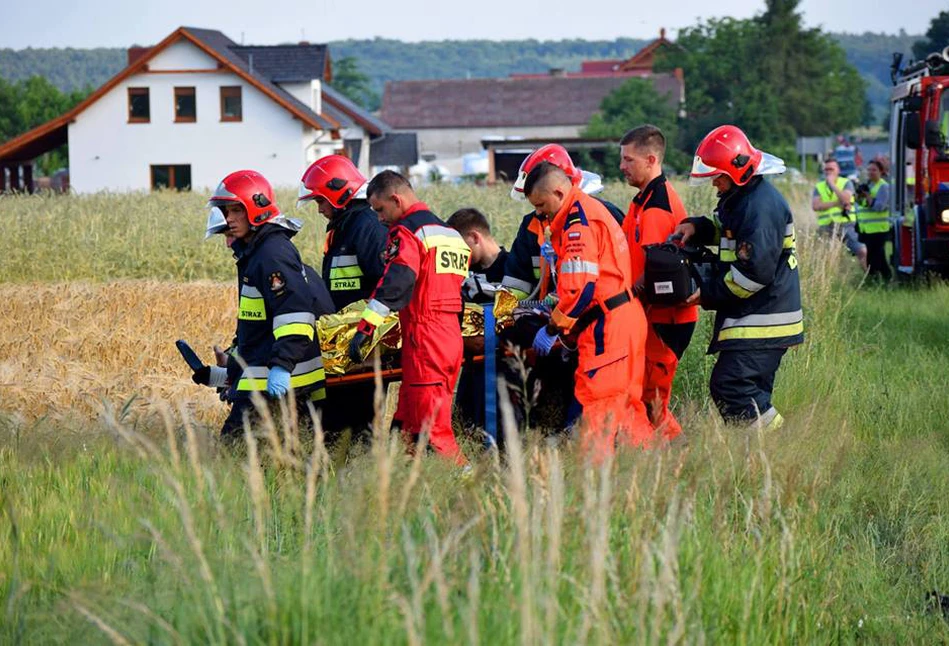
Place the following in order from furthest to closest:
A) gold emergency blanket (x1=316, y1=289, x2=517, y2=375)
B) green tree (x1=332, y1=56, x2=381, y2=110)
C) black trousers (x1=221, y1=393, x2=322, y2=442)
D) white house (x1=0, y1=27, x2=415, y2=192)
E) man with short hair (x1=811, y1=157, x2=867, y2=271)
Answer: green tree (x1=332, y1=56, x2=381, y2=110), white house (x1=0, y1=27, x2=415, y2=192), man with short hair (x1=811, y1=157, x2=867, y2=271), gold emergency blanket (x1=316, y1=289, x2=517, y2=375), black trousers (x1=221, y1=393, x2=322, y2=442)

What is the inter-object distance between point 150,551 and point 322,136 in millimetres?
52326

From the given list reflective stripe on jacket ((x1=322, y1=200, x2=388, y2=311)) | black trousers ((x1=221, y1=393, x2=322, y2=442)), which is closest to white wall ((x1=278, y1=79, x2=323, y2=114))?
reflective stripe on jacket ((x1=322, y1=200, x2=388, y2=311))

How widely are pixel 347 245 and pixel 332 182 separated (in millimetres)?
381

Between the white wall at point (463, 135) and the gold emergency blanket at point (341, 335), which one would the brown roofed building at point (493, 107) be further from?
the gold emergency blanket at point (341, 335)

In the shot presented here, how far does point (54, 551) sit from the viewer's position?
4.74 metres

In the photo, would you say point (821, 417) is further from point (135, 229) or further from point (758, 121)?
point (758, 121)

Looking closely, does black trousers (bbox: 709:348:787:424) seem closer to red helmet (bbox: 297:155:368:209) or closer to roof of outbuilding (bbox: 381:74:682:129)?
red helmet (bbox: 297:155:368:209)

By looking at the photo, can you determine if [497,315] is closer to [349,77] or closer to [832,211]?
[832,211]

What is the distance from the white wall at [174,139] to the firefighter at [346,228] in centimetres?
4571

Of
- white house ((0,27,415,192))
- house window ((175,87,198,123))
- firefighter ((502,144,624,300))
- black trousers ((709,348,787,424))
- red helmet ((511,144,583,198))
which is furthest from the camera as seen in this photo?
house window ((175,87,198,123))

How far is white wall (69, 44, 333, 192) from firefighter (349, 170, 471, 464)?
46384 millimetres

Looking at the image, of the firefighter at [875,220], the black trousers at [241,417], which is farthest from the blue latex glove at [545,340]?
the firefighter at [875,220]

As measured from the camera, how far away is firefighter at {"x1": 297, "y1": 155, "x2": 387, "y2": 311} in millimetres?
7629

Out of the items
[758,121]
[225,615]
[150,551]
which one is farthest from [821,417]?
[758,121]
